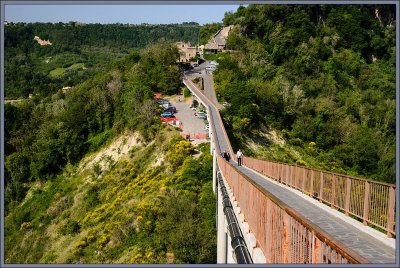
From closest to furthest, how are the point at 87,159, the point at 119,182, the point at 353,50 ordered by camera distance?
1. the point at 119,182
2. the point at 87,159
3. the point at 353,50

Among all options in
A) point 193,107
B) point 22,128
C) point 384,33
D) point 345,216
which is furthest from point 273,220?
point 384,33

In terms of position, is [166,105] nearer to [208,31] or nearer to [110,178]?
[110,178]

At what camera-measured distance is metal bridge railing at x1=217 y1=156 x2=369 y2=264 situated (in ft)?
15.7

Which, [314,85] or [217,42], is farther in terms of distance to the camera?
[217,42]

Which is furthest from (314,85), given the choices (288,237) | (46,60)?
(46,60)

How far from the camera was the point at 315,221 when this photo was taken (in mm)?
9977

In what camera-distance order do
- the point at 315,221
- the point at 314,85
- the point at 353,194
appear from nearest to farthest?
the point at 315,221 < the point at 353,194 < the point at 314,85

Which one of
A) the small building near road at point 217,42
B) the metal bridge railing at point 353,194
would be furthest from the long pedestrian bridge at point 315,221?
the small building near road at point 217,42

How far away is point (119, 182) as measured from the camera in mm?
38188

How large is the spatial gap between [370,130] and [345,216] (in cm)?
4645

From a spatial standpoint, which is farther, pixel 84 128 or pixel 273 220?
pixel 84 128

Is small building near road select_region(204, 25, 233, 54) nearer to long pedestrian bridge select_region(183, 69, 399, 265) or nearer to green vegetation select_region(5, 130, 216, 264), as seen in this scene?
green vegetation select_region(5, 130, 216, 264)

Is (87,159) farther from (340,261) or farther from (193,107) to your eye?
(340,261)

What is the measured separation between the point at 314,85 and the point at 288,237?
58.6 metres
